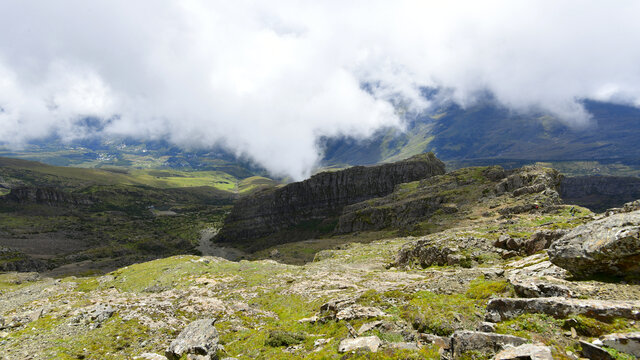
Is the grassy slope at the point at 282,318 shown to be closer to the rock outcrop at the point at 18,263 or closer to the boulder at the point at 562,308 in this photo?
the boulder at the point at 562,308

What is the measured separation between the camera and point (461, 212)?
10625cm

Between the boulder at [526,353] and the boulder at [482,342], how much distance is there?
25.9 inches

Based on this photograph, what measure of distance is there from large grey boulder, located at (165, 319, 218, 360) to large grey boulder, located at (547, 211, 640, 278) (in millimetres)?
25202

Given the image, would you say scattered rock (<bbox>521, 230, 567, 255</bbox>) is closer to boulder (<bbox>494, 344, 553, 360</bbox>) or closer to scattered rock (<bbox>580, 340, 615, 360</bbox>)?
scattered rock (<bbox>580, 340, 615, 360</bbox>)

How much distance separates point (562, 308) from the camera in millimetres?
14078

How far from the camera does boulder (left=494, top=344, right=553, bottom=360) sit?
1085 centimetres

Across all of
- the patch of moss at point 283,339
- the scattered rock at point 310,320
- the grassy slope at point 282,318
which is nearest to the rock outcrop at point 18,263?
the grassy slope at point 282,318

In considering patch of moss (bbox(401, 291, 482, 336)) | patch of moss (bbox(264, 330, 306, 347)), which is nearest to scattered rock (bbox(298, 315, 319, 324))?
patch of moss (bbox(264, 330, 306, 347))

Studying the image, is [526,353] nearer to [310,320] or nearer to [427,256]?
[310,320]

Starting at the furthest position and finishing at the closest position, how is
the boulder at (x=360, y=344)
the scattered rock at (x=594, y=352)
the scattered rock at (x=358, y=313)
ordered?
1. the scattered rock at (x=358, y=313)
2. the boulder at (x=360, y=344)
3. the scattered rock at (x=594, y=352)

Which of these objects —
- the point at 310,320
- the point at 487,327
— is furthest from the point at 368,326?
the point at 310,320

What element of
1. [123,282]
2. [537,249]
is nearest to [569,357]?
[537,249]

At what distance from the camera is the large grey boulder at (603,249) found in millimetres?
16188

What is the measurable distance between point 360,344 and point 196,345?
13.0 m
